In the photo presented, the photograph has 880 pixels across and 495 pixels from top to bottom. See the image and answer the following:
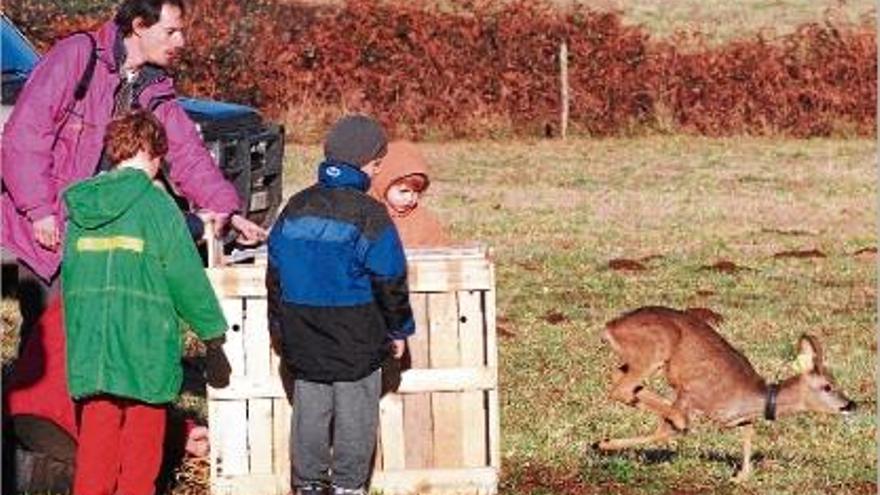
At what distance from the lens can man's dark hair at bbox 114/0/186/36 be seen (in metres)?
7.48

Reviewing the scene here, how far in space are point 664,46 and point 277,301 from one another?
22739 mm

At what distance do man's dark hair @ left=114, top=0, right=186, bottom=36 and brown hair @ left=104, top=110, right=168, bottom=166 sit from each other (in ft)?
1.85

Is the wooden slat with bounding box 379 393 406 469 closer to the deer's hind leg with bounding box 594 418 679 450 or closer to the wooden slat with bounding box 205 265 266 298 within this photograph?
the wooden slat with bounding box 205 265 266 298

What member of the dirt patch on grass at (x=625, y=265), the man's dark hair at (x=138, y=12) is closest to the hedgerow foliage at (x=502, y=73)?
the dirt patch on grass at (x=625, y=265)

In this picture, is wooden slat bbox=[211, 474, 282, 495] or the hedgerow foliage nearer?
wooden slat bbox=[211, 474, 282, 495]

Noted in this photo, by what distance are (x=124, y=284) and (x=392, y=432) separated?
123cm

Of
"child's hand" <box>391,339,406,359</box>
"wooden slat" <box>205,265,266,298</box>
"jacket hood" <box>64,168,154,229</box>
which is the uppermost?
"jacket hood" <box>64,168,154,229</box>

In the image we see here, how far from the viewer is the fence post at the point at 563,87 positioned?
28141 millimetres

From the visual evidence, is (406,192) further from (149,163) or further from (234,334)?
(149,163)

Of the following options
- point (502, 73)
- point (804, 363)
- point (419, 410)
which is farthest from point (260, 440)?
point (502, 73)

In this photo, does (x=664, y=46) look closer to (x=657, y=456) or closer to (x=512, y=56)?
(x=512, y=56)

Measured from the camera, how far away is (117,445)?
699 cm

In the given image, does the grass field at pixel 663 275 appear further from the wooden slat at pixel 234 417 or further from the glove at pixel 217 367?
the glove at pixel 217 367

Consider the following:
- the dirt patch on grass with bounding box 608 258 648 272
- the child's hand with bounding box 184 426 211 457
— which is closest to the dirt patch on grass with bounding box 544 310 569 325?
the dirt patch on grass with bounding box 608 258 648 272
